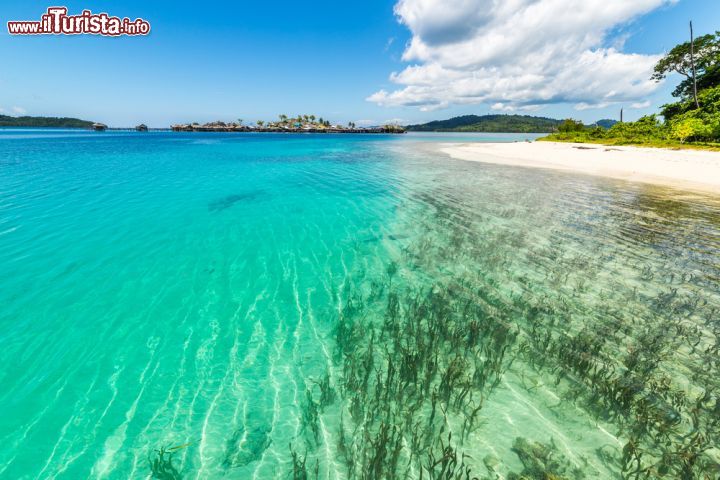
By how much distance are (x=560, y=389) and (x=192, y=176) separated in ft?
108

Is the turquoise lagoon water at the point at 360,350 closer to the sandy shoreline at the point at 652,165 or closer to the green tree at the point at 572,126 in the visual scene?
the sandy shoreline at the point at 652,165

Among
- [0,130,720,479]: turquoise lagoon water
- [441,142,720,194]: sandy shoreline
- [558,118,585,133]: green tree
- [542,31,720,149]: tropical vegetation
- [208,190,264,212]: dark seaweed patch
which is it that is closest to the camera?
[0,130,720,479]: turquoise lagoon water

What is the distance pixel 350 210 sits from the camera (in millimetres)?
17531

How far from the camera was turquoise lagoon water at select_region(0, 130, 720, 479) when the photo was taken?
4309 mm

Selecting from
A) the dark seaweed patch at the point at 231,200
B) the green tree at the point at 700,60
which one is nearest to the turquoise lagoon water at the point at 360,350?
the dark seaweed patch at the point at 231,200

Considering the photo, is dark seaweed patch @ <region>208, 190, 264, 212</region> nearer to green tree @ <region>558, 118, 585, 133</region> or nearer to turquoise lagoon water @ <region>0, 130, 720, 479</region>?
turquoise lagoon water @ <region>0, 130, 720, 479</region>

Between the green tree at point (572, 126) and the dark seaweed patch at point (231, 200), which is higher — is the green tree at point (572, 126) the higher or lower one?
the higher one

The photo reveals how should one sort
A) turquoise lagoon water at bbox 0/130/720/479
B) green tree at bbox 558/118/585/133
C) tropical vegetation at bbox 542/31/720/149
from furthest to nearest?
green tree at bbox 558/118/585/133, tropical vegetation at bbox 542/31/720/149, turquoise lagoon water at bbox 0/130/720/479

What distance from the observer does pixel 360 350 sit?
6465mm

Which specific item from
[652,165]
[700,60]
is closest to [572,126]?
[700,60]

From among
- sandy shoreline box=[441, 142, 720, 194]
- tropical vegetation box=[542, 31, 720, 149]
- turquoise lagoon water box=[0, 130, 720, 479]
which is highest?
tropical vegetation box=[542, 31, 720, 149]

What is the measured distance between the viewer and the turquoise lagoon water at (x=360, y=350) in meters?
4.31

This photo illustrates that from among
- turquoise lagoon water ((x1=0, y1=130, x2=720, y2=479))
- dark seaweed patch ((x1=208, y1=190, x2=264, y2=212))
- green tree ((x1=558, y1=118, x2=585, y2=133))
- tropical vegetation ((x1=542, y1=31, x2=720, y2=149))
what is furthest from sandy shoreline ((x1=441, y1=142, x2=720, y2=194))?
green tree ((x1=558, y1=118, x2=585, y2=133))

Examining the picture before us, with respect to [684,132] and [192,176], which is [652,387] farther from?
[684,132]
